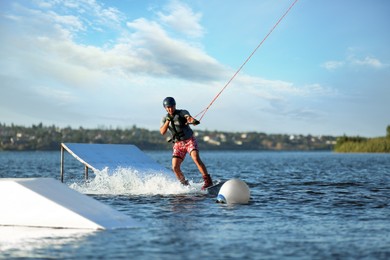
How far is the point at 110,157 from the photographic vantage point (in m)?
21.5

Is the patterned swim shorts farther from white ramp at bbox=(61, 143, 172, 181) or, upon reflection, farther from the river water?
white ramp at bbox=(61, 143, 172, 181)

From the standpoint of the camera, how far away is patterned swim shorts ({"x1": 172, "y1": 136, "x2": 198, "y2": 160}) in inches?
739

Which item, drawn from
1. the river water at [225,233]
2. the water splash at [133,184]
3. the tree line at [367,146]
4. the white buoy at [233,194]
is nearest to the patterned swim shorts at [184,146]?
the water splash at [133,184]

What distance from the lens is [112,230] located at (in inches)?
447

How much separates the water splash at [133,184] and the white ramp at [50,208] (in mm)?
7014

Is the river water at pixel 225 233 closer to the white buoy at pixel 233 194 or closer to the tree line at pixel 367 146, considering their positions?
the white buoy at pixel 233 194

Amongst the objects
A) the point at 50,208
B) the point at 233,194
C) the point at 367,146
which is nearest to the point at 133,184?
the point at 233,194

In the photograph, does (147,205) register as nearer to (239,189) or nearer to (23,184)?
(239,189)

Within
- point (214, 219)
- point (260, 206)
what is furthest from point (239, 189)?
point (214, 219)

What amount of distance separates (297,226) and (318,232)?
2.57 ft

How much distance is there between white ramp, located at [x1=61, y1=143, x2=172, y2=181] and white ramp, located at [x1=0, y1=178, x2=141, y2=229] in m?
7.61

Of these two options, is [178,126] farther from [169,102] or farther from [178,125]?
[169,102]

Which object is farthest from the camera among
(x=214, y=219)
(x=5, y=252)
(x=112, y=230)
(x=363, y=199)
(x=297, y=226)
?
(x=363, y=199)

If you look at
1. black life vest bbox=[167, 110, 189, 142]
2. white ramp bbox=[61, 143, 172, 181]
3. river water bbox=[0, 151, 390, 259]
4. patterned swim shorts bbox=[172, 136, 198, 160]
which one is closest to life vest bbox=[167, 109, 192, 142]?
black life vest bbox=[167, 110, 189, 142]
